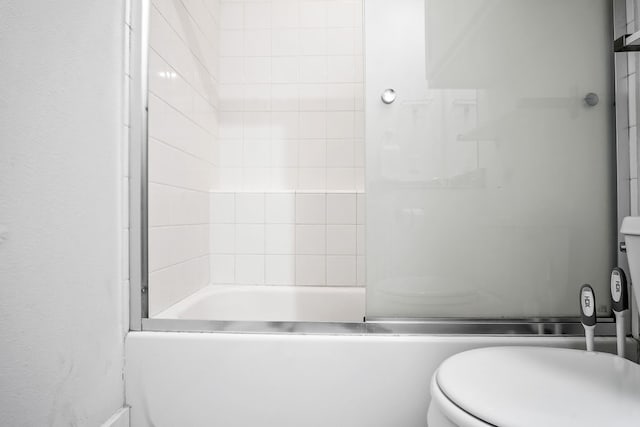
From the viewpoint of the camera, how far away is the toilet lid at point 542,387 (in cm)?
54

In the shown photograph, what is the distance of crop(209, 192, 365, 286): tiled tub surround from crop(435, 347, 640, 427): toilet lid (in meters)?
1.01

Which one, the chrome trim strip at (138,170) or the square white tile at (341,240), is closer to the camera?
the chrome trim strip at (138,170)

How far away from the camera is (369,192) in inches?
38.8

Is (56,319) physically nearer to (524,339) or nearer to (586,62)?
(524,339)

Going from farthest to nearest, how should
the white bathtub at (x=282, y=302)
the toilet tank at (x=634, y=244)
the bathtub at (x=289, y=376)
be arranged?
the white bathtub at (x=282, y=302) < the bathtub at (x=289, y=376) < the toilet tank at (x=634, y=244)

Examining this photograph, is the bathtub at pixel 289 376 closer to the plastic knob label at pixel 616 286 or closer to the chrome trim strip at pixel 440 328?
the chrome trim strip at pixel 440 328

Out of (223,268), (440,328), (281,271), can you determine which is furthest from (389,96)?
(223,268)

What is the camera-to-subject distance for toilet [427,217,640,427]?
545mm

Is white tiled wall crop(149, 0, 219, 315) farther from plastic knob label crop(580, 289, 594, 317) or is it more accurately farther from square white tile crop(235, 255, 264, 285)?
plastic knob label crop(580, 289, 594, 317)

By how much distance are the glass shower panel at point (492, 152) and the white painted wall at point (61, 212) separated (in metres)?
0.71

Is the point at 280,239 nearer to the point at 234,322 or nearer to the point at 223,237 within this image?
the point at 223,237

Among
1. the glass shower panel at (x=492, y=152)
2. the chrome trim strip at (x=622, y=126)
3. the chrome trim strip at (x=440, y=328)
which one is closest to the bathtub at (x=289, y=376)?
the chrome trim strip at (x=440, y=328)

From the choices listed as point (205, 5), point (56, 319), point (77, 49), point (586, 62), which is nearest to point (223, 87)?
point (205, 5)

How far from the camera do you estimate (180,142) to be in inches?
53.7
